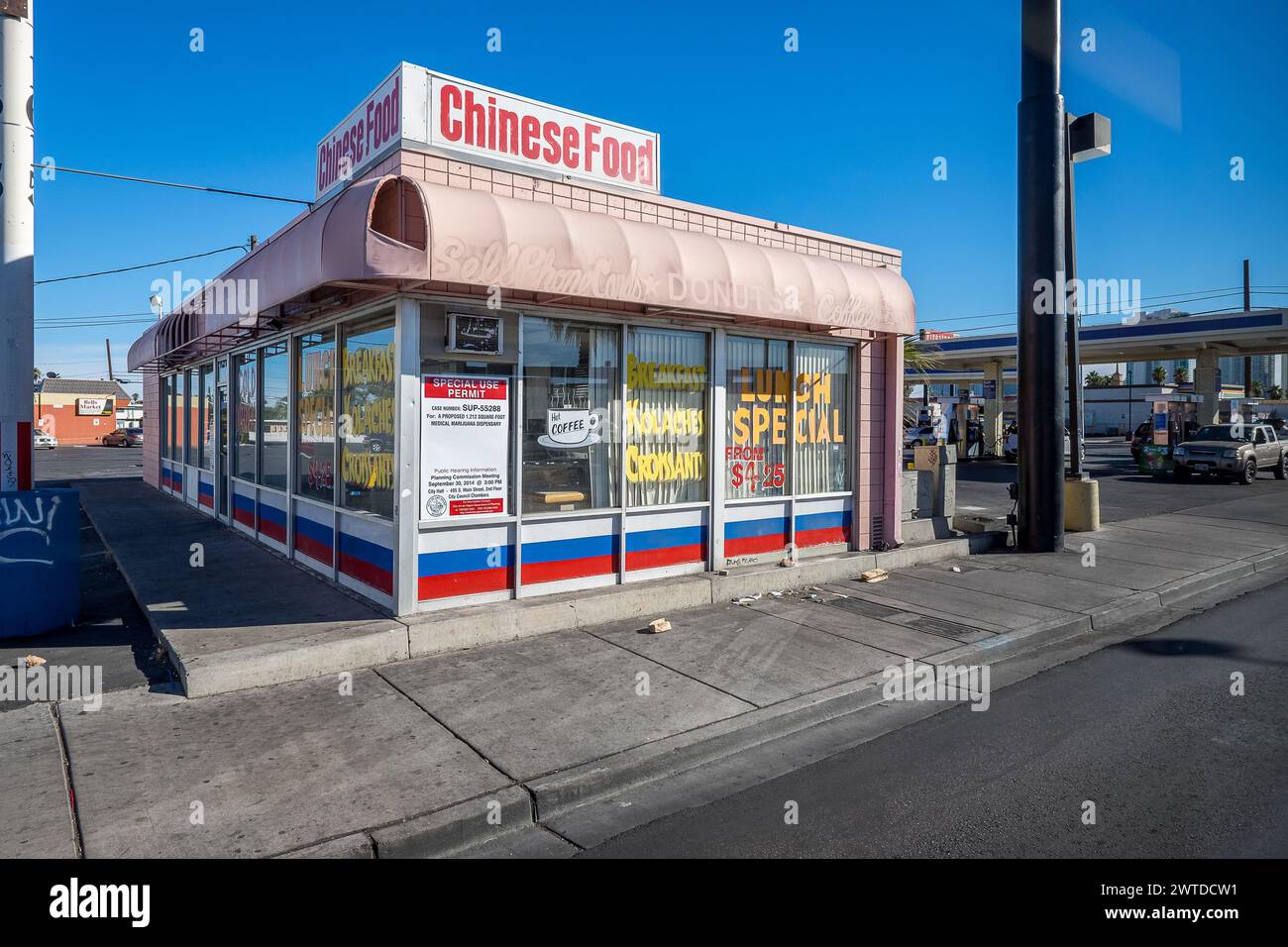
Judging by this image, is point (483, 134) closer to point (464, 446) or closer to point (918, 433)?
point (464, 446)

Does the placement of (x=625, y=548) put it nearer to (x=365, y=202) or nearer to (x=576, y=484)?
(x=576, y=484)

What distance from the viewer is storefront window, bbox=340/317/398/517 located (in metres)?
7.46

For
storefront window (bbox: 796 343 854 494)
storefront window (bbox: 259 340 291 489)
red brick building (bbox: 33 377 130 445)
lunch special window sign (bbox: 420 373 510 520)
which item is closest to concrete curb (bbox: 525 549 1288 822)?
lunch special window sign (bbox: 420 373 510 520)

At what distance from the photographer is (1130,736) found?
17.3 ft

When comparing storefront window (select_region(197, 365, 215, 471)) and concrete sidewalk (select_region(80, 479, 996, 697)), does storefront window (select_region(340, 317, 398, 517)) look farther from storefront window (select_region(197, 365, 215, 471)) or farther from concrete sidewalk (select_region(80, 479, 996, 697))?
storefront window (select_region(197, 365, 215, 471))

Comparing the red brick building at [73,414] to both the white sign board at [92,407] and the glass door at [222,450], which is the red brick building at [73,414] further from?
the glass door at [222,450]

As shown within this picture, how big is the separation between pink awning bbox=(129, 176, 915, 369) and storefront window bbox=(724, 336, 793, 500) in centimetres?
55

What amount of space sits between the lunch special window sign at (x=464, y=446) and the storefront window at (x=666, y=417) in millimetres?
1511

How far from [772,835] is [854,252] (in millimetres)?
8410

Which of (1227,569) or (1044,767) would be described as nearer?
(1044,767)

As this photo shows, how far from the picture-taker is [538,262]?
675 cm

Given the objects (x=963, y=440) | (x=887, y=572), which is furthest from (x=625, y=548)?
(x=963, y=440)

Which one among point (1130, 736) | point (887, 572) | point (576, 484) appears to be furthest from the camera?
point (887, 572)
